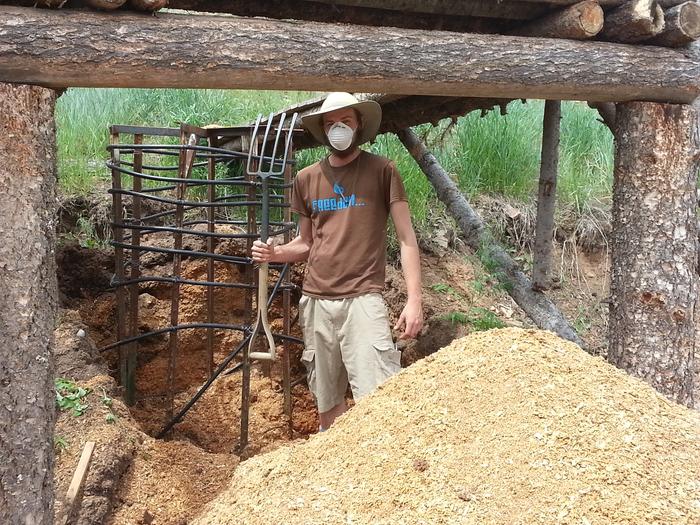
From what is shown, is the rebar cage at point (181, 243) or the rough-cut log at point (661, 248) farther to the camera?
the rebar cage at point (181, 243)

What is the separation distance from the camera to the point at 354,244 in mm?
3770

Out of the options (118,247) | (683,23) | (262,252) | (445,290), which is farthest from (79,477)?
(445,290)

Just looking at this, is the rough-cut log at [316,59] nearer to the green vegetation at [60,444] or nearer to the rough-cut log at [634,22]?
the rough-cut log at [634,22]

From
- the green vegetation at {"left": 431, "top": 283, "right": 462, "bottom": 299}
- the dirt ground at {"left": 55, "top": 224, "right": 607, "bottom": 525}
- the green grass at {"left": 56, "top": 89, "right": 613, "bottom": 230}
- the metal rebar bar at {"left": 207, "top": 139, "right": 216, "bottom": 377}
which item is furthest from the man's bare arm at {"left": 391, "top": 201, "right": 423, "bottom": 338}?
the green grass at {"left": 56, "top": 89, "right": 613, "bottom": 230}

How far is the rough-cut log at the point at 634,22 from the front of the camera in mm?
3609

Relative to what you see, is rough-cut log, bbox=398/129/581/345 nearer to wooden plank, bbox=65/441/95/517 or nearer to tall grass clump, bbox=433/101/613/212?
tall grass clump, bbox=433/101/613/212

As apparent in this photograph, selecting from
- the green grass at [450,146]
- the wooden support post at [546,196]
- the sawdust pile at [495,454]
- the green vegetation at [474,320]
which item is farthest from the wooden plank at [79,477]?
the green grass at [450,146]

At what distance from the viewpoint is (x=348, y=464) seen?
8.77 feet

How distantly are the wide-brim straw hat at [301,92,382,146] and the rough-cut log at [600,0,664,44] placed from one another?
1205mm

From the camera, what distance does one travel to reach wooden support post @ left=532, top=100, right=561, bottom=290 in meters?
5.00

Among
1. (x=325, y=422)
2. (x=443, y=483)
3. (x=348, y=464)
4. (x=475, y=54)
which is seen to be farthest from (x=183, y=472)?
(x=475, y=54)

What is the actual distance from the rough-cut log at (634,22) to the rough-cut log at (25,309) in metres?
2.62

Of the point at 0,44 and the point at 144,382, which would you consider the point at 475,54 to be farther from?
the point at 144,382

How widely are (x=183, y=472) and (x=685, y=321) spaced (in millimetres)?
2677
